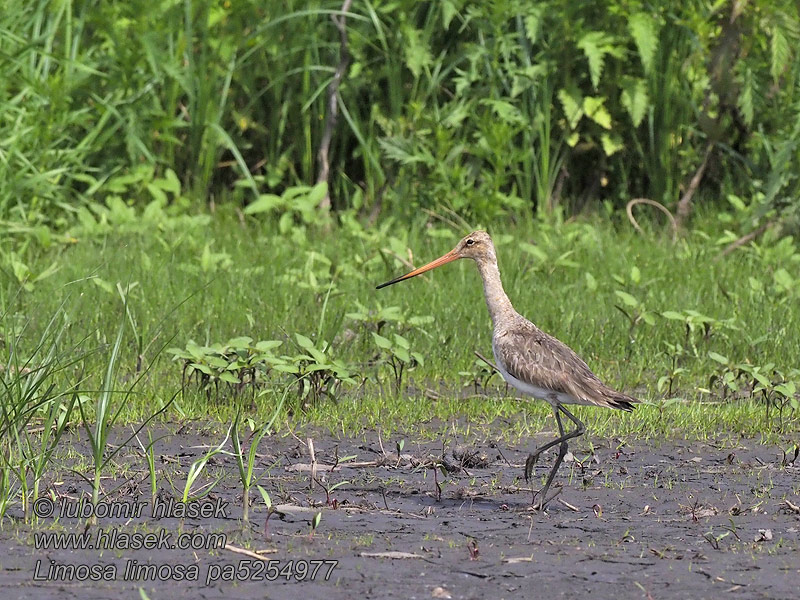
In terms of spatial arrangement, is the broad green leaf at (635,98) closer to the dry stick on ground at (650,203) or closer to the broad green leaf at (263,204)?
the dry stick on ground at (650,203)

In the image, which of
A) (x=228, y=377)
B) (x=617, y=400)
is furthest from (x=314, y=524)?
(x=228, y=377)

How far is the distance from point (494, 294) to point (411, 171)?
430 centimetres

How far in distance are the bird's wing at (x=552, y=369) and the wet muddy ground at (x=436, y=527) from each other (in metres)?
0.39

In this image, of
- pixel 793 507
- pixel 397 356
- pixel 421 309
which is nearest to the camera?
pixel 793 507

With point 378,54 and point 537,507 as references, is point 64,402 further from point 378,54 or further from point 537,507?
point 378,54

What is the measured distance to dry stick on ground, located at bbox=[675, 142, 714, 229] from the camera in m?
10.3

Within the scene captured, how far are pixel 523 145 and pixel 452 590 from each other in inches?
266

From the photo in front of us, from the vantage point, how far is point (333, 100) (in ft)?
34.3

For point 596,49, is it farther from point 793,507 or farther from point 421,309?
point 793,507

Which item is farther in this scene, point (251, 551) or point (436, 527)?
point (436, 527)

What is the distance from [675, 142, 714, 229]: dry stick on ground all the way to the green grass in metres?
0.37

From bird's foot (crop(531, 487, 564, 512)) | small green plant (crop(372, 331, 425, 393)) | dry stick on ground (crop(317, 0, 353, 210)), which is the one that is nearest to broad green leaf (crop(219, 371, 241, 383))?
small green plant (crop(372, 331, 425, 393))

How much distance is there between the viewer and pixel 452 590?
4059 millimetres

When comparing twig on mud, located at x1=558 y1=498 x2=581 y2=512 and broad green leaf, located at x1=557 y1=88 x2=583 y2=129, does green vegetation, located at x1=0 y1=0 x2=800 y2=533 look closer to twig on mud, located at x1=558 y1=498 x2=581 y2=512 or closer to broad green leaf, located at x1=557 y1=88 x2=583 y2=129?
broad green leaf, located at x1=557 y1=88 x2=583 y2=129
